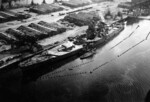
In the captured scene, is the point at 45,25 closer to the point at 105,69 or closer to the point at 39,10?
the point at 39,10

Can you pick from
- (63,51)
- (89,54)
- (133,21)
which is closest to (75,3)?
(133,21)

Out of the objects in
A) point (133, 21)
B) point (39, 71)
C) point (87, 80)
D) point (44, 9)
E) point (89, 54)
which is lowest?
point (87, 80)

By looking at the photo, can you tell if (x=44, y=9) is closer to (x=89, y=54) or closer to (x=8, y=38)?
(x=8, y=38)

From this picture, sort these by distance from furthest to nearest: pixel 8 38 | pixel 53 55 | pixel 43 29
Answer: pixel 43 29, pixel 8 38, pixel 53 55

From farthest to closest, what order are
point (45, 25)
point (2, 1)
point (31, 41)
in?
point (2, 1) → point (45, 25) → point (31, 41)

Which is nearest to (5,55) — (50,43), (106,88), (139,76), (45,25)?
(50,43)

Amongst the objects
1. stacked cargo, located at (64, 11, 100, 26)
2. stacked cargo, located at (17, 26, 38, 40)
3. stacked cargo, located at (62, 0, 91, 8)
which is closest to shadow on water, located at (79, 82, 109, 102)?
stacked cargo, located at (17, 26, 38, 40)

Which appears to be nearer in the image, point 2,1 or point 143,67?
point 143,67
